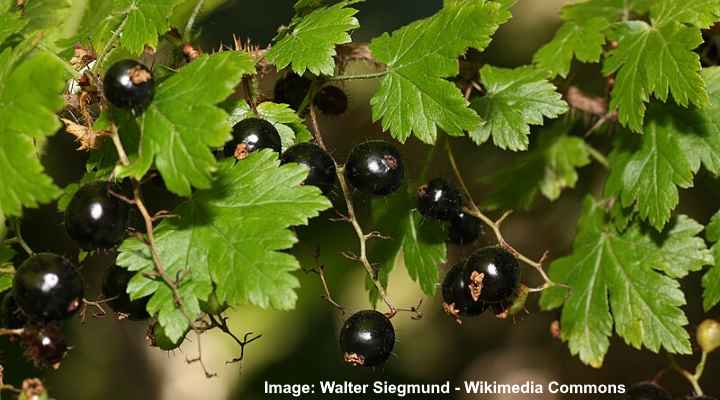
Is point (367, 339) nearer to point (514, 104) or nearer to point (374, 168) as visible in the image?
point (374, 168)

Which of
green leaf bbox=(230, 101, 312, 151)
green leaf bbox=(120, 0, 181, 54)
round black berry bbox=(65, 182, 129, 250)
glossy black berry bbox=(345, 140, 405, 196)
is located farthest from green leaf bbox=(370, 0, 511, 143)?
round black berry bbox=(65, 182, 129, 250)

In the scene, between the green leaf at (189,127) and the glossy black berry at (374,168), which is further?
the glossy black berry at (374,168)

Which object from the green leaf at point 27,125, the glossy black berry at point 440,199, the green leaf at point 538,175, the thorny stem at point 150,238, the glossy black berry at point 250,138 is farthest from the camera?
the green leaf at point 538,175

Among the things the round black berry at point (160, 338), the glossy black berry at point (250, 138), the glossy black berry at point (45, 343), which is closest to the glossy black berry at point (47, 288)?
the glossy black berry at point (45, 343)

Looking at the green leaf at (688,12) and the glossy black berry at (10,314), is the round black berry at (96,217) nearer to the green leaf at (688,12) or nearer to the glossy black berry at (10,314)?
the glossy black berry at (10,314)

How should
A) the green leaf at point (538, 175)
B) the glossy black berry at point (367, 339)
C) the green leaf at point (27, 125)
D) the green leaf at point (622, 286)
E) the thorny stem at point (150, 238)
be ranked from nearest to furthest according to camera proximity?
the green leaf at point (27, 125)
the thorny stem at point (150, 238)
the glossy black berry at point (367, 339)
the green leaf at point (622, 286)
the green leaf at point (538, 175)

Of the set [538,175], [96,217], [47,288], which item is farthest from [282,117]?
[538,175]

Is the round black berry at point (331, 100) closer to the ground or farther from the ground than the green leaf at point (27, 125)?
closer to the ground
